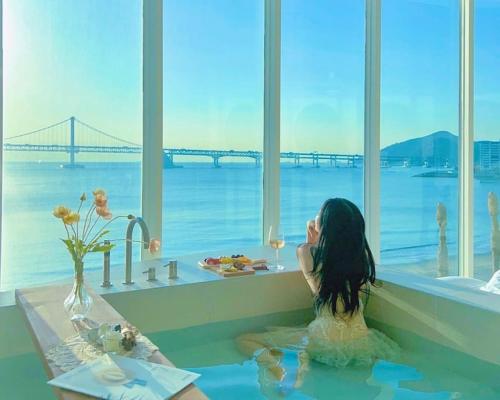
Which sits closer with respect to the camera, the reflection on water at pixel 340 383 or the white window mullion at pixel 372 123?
the reflection on water at pixel 340 383

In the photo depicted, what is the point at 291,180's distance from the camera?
3.98 m

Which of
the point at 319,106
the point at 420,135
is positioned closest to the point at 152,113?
the point at 319,106

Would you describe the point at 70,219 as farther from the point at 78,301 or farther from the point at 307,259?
the point at 307,259

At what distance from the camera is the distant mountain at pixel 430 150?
14.6 feet

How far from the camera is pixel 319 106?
4082mm

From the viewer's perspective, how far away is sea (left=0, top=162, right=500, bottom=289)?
2.99m

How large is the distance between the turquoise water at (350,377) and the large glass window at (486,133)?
110 inches

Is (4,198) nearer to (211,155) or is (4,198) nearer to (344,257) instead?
(211,155)

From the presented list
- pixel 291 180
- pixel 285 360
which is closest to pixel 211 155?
pixel 291 180

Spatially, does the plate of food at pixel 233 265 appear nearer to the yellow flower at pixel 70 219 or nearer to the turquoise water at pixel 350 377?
the turquoise water at pixel 350 377

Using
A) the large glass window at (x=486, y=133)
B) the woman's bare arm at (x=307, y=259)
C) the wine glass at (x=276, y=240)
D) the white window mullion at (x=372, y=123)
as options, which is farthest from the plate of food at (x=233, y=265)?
the large glass window at (x=486, y=133)

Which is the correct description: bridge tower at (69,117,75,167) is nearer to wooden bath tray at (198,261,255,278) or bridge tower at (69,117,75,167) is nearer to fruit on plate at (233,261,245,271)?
wooden bath tray at (198,261,255,278)

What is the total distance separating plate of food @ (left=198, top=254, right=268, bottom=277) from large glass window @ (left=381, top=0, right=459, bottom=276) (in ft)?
5.79

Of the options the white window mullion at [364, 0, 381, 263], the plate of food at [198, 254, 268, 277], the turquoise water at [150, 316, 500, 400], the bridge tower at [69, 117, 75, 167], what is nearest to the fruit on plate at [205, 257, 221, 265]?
the plate of food at [198, 254, 268, 277]
